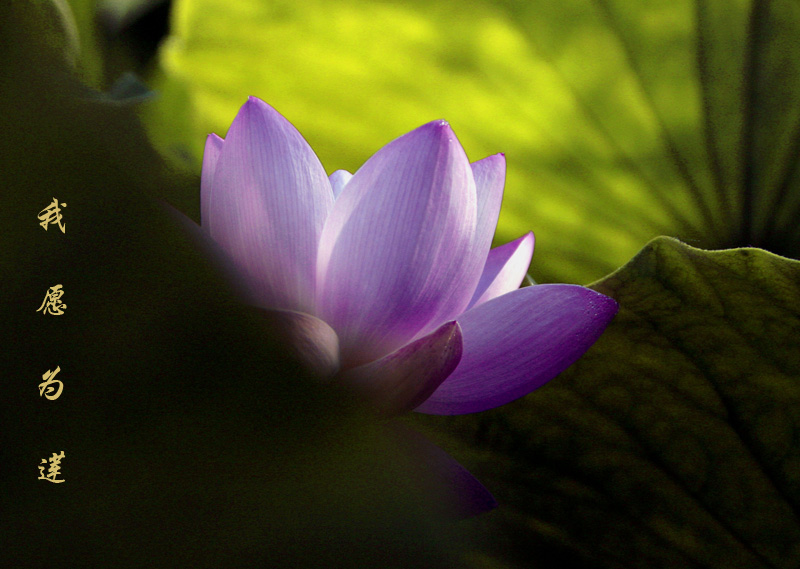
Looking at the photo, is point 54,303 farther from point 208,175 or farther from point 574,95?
point 574,95

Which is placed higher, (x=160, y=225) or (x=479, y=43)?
(x=479, y=43)

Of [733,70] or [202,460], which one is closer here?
A: [202,460]

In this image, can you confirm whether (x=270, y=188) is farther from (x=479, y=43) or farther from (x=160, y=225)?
(x=479, y=43)

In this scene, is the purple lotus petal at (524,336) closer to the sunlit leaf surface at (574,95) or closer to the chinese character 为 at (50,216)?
the chinese character 为 at (50,216)

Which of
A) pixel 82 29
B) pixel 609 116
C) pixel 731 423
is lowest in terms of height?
pixel 731 423

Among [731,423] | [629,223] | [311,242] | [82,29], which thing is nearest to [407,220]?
[311,242]

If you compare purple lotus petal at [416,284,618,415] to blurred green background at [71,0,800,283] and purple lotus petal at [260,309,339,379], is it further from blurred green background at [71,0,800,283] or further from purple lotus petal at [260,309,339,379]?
blurred green background at [71,0,800,283]

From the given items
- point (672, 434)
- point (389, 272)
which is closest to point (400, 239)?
point (389, 272)
